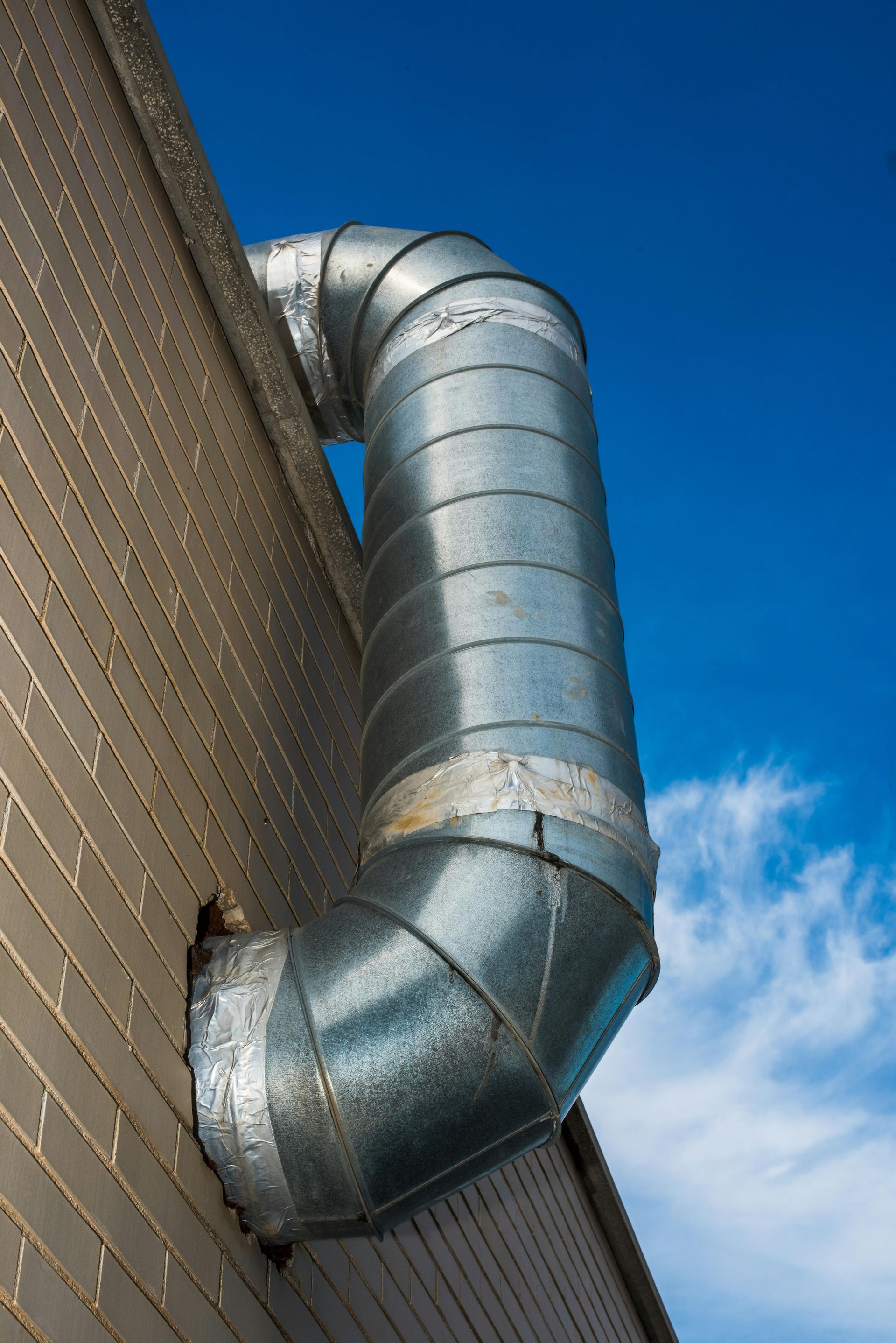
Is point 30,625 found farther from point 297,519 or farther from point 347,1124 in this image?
point 297,519

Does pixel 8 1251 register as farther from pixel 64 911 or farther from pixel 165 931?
pixel 165 931

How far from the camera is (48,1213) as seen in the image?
2211mm

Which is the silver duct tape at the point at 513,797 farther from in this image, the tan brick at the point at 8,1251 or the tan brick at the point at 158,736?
the tan brick at the point at 8,1251

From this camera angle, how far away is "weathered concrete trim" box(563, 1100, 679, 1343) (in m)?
6.53

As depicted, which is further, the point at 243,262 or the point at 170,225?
the point at 243,262

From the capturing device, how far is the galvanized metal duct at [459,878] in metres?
2.82

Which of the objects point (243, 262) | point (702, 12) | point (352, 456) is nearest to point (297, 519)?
point (243, 262)

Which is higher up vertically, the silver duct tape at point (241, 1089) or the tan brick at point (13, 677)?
the tan brick at point (13, 677)

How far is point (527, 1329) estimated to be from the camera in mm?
5199

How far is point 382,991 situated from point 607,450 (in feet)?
114

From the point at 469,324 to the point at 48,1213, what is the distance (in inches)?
125

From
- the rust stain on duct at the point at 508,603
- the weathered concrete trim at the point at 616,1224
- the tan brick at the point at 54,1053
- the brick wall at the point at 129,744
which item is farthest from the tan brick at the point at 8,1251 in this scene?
the weathered concrete trim at the point at 616,1224

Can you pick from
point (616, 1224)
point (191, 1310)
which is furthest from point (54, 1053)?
point (616, 1224)

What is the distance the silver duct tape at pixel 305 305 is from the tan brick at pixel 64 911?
2896mm
